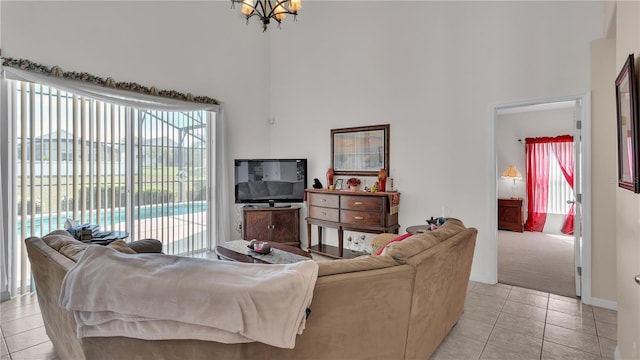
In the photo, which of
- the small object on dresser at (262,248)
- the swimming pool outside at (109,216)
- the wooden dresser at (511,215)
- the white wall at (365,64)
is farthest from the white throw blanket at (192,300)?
the wooden dresser at (511,215)

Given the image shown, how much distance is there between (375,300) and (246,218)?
11.7 feet

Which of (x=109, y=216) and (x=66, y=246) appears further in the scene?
(x=109, y=216)

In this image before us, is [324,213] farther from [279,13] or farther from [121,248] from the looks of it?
[121,248]

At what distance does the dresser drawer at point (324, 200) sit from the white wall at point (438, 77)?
23.6 inches

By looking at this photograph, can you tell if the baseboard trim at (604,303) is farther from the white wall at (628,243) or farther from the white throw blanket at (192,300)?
the white throw blanket at (192,300)

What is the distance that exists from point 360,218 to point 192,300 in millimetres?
3107

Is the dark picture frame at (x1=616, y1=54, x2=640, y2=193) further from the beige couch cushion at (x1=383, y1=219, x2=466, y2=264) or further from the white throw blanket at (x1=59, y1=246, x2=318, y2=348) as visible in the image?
the white throw blanket at (x1=59, y1=246, x2=318, y2=348)

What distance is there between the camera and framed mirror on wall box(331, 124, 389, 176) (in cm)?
440

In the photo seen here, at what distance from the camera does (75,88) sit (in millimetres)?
3438

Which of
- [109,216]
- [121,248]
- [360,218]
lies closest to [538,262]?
[360,218]

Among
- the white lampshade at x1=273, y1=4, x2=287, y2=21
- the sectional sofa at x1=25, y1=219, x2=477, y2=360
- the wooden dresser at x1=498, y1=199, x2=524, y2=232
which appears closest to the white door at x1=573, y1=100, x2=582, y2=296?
the sectional sofa at x1=25, y1=219, x2=477, y2=360

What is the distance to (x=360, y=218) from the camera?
413cm

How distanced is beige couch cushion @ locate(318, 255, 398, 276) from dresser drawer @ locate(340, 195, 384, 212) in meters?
2.41

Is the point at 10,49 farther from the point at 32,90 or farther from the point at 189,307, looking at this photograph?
the point at 189,307
